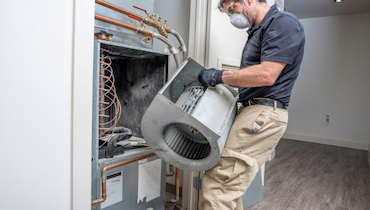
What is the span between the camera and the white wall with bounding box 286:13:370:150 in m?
3.75

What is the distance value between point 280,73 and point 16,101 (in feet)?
3.12

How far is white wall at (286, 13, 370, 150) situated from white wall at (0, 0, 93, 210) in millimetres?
4094

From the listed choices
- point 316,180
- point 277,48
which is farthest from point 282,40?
point 316,180

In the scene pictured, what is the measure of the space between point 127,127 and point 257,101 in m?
0.86

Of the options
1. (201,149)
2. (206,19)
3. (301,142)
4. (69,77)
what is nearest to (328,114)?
(301,142)

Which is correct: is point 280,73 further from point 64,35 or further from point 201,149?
point 64,35

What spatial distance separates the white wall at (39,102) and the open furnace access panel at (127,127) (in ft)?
0.90

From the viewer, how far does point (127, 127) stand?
1.60m

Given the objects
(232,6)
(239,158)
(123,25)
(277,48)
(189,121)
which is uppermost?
(232,6)

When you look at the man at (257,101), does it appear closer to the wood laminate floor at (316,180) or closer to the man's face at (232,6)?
the man's face at (232,6)

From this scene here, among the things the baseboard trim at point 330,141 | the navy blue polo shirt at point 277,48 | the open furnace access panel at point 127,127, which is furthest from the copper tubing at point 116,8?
the baseboard trim at point 330,141

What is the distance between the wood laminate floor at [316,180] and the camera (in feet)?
6.03

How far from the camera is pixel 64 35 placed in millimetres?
743

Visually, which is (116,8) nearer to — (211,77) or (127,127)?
(211,77)
